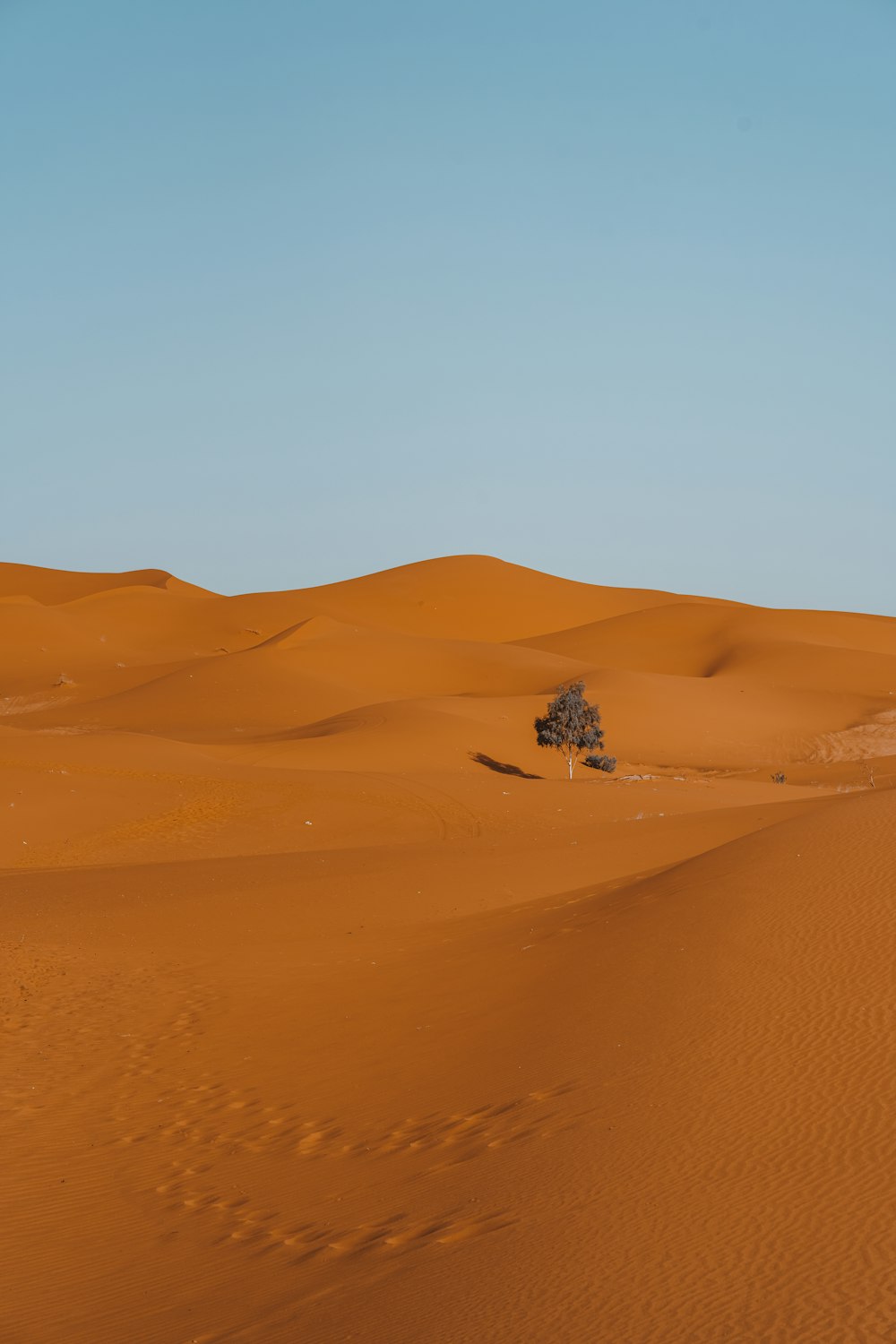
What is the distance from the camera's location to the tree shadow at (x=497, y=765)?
121 feet

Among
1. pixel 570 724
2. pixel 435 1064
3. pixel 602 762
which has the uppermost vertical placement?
pixel 570 724

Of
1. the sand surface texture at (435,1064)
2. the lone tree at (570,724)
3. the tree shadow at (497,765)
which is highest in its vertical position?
the lone tree at (570,724)

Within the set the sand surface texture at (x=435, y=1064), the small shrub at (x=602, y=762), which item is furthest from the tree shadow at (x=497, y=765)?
the sand surface texture at (x=435, y=1064)

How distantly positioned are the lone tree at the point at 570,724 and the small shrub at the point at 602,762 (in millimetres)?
708

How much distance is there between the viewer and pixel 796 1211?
5789 mm

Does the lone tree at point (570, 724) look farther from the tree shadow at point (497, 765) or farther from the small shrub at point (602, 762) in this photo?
the tree shadow at point (497, 765)

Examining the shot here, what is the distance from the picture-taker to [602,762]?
38.6 metres

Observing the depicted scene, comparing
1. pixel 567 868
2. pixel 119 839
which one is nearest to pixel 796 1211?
pixel 567 868

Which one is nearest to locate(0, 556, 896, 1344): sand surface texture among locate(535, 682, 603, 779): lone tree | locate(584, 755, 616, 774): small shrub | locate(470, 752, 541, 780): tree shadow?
locate(535, 682, 603, 779): lone tree

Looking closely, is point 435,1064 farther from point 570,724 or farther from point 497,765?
point 497,765

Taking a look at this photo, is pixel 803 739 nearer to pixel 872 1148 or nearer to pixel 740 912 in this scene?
pixel 740 912

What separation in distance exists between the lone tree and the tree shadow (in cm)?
106

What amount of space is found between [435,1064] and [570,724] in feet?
90.3

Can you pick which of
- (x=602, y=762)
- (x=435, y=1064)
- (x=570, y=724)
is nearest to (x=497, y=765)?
(x=570, y=724)
